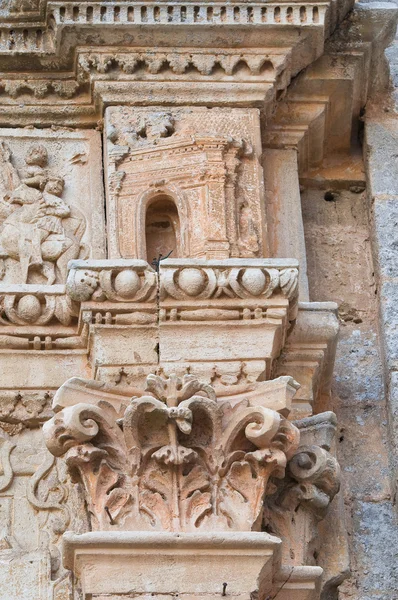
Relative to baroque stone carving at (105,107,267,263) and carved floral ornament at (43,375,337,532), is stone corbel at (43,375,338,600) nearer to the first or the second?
carved floral ornament at (43,375,337,532)

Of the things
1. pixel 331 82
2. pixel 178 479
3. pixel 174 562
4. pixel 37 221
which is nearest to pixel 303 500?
pixel 178 479

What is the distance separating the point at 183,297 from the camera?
671 centimetres

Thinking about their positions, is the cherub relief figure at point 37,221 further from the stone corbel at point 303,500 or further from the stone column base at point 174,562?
the stone column base at point 174,562

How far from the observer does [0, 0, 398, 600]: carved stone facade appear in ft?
20.8

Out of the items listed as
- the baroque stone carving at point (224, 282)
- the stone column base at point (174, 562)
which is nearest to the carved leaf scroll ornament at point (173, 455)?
the stone column base at point (174, 562)

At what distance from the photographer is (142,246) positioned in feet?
23.3

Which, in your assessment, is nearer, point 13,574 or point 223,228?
point 13,574

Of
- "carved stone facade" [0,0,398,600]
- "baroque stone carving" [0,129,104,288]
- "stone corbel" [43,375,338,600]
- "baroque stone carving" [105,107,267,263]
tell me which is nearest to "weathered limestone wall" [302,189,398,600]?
"carved stone facade" [0,0,398,600]

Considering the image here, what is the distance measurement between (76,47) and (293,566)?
7.88ft

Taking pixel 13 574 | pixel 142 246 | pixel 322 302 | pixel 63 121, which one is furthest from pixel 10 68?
pixel 13 574

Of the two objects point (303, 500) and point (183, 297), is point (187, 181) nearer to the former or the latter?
point (183, 297)

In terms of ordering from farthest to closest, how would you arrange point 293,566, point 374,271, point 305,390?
point 374,271 → point 305,390 → point 293,566

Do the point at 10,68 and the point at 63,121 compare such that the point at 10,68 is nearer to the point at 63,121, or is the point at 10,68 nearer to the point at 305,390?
the point at 63,121

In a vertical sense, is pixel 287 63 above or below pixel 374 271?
above
